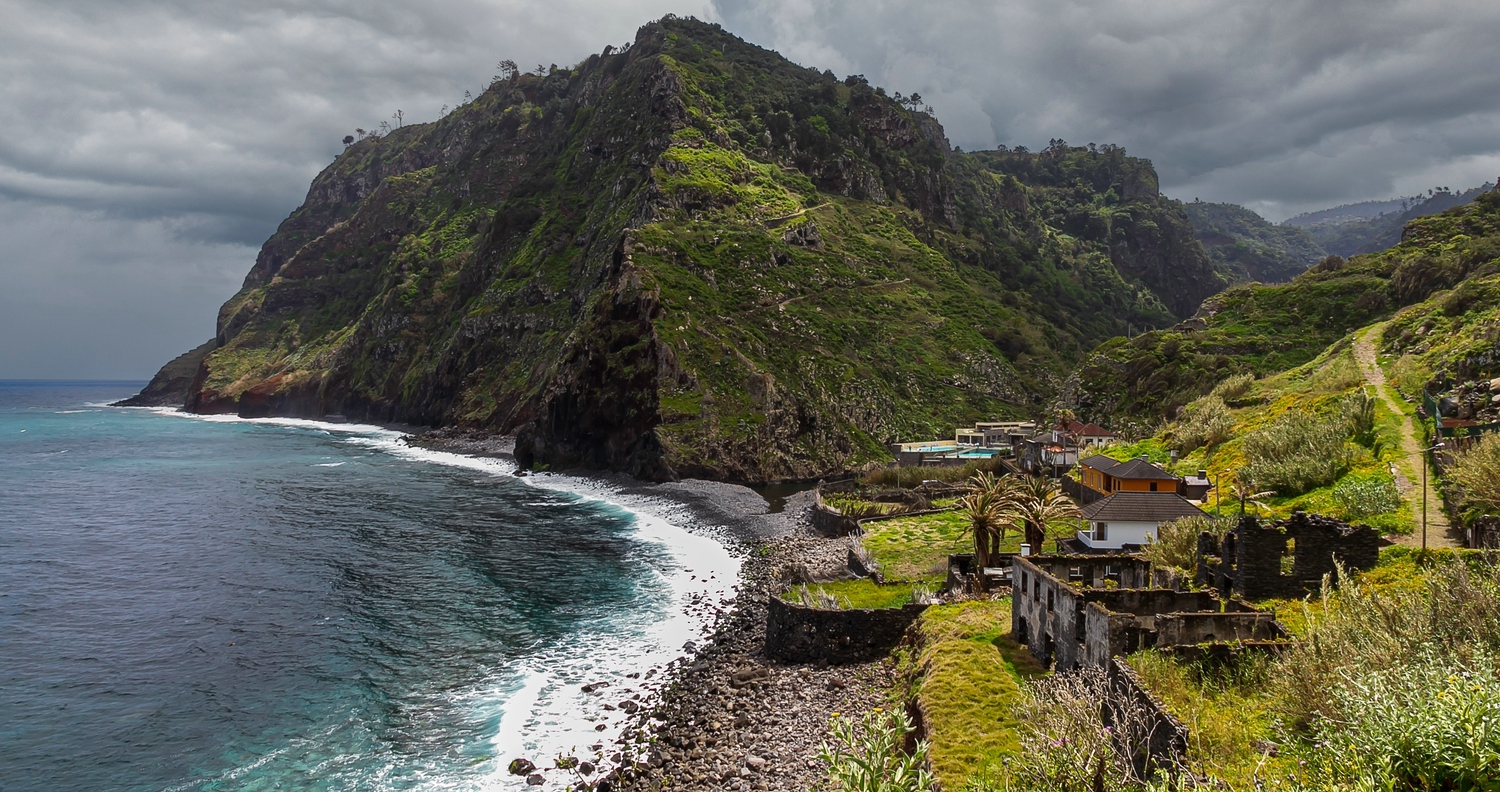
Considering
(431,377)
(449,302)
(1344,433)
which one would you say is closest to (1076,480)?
(1344,433)

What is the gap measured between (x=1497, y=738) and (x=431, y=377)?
178658 millimetres

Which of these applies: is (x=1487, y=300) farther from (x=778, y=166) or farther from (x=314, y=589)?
(x=778, y=166)

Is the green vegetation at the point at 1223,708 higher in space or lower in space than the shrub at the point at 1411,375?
lower

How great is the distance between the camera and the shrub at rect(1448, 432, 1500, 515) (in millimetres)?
25531

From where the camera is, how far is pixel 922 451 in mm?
98688

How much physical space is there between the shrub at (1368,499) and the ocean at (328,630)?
101 feet

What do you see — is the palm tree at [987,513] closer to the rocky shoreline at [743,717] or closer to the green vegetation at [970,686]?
the green vegetation at [970,686]

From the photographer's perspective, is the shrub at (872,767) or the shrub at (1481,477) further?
the shrub at (1481,477)

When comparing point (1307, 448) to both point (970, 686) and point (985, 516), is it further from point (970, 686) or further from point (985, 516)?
point (970, 686)

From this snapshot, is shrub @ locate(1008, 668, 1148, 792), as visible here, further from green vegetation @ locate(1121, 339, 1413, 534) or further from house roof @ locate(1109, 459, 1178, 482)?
house roof @ locate(1109, 459, 1178, 482)

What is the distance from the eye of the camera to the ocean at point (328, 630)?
103 ft

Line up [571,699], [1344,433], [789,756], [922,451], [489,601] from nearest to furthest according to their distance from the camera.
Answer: [789,756] < [571,699] < [1344,433] < [489,601] < [922,451]

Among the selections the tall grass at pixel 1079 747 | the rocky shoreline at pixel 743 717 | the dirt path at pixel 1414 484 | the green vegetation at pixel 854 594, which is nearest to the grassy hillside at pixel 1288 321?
the dirt path at pixel 1414 484

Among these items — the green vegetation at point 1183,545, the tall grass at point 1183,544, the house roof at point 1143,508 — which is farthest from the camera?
the house roof at point 1143,508
